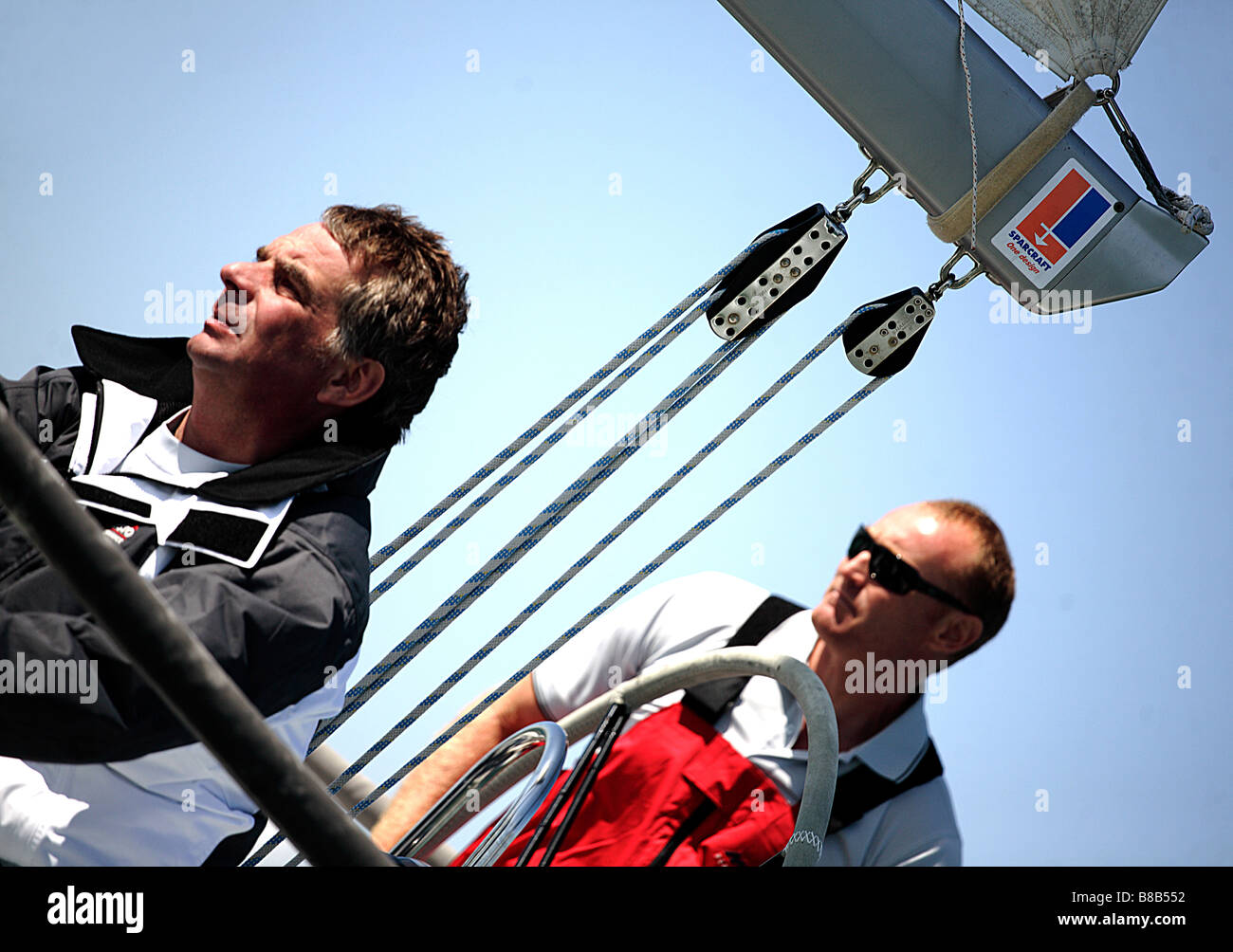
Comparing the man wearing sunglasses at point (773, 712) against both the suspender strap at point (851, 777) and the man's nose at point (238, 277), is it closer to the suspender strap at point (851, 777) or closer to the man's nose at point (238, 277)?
the suspender strap at point (851, 777)

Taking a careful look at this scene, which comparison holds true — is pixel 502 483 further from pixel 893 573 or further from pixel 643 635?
pixel 893 573

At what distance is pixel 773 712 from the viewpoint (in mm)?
1988

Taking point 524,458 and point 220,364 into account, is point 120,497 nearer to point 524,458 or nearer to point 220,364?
point 220,364

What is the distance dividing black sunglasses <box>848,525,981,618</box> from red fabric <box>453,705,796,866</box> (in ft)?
1.54

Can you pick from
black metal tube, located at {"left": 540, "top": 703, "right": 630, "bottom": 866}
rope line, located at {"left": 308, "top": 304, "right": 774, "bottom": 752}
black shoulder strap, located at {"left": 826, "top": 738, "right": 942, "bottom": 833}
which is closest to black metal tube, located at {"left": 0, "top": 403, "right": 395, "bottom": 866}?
black metal tube, located at {"left": 540, "top": 703, "right": 630, "bottom": 866}

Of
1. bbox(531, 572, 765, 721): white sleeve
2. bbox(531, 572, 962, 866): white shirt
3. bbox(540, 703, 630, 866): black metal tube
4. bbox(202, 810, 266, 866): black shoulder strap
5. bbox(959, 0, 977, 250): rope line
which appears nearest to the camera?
bbox(540, 703, 630, 866): black metal tube

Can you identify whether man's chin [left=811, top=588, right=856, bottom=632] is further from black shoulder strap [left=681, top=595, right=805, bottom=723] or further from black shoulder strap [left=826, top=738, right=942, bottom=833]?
black shoulder strap [left=826, top=738, right=942, bottom=833]

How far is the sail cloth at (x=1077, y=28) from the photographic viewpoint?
1689 mm

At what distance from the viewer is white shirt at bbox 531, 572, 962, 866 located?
1.94m

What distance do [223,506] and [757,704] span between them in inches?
36.9

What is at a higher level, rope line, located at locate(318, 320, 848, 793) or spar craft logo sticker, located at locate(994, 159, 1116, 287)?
spar craft logo sticker, located at locate(994, 159, 1116, 287)

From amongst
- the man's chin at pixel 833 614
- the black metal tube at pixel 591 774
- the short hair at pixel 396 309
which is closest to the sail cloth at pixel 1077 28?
the short hair at pixel 396 309

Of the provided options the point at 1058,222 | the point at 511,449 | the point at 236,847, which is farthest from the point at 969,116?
the point at 236,847

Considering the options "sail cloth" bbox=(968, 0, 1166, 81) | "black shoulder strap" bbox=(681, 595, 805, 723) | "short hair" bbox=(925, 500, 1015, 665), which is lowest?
"black shoulder strap" bbox=(681, 595, 805, 723)
